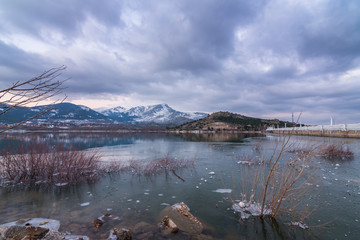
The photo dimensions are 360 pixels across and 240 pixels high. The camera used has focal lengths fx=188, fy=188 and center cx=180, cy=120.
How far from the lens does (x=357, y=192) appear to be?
39.8 ft

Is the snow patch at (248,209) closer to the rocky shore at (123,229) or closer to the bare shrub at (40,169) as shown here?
the rocky shore at (123,229)

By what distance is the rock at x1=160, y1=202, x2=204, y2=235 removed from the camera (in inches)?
333

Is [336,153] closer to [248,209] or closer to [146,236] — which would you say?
[248,209]

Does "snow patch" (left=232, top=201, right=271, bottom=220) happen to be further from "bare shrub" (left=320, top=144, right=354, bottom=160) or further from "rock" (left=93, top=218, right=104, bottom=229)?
"bare shrub" (left=320, top=144, right=354, bottom=160)

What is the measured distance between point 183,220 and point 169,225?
85cm

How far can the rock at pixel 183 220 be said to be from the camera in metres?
8.46

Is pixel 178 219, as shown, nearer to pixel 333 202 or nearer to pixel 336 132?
Result: pixel 333 202

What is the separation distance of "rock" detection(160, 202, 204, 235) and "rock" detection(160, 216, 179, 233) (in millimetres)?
346

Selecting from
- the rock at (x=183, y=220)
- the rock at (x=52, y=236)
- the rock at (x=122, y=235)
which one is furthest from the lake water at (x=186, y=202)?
the rock at (x=52, y=236)

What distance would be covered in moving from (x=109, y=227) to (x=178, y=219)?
3.17 m

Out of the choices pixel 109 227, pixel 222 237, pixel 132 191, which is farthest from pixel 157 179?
pixel 222 237

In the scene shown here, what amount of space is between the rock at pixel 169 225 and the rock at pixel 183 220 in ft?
1.13

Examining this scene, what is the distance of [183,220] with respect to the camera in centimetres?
899

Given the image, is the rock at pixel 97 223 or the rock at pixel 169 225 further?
the rock at pixel 97 223
